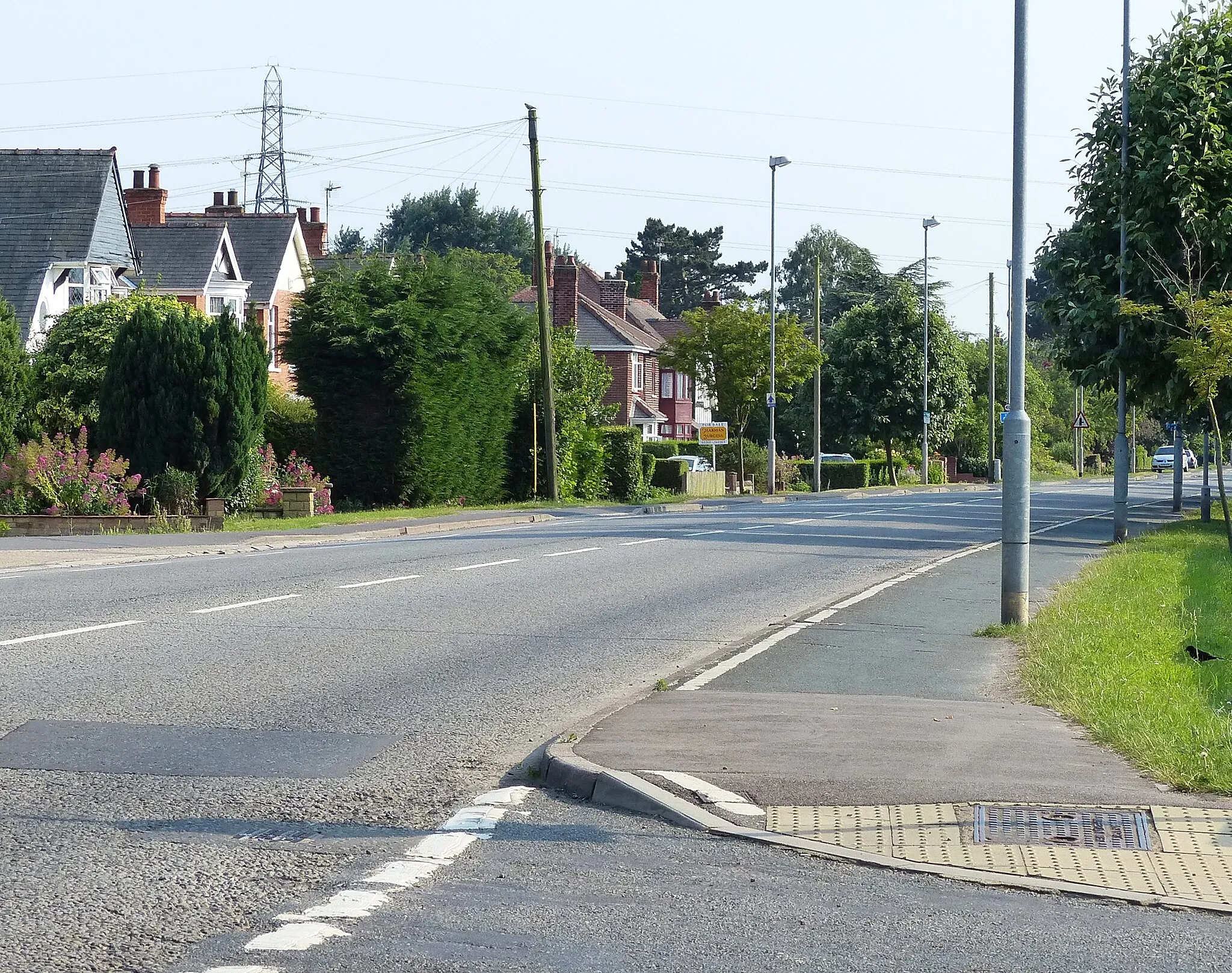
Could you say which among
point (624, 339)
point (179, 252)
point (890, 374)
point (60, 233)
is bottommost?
point (890, 374)

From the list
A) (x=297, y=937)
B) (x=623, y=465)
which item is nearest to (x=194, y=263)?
(x=623, y=465)

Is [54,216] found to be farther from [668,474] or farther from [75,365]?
[668,474]

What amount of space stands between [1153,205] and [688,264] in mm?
108910

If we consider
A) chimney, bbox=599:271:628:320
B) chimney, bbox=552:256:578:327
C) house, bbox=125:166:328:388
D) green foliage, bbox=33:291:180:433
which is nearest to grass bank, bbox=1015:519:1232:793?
green foliage, bbox=33:291:180:433

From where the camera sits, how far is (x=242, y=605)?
14.7 metres

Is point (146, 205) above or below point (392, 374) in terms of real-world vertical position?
above

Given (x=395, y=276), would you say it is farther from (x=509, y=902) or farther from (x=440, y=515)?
(x=509, y=902)

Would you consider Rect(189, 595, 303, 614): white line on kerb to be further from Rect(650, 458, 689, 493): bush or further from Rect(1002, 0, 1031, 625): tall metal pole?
Rect(650, 458, 689, 493): bush

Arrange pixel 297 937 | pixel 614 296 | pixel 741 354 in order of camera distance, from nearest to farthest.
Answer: pixel 297 937 < pixel 741 354 < pixel 614 296

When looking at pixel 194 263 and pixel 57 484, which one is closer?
pixel 57 484

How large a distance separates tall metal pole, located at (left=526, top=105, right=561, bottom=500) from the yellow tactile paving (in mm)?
34287

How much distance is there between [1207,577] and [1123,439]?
832 centimetres

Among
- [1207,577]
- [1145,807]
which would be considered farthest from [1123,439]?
[1145,807]

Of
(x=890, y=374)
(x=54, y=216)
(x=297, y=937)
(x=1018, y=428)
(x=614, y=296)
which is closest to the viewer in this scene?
(x=297, y=937)
